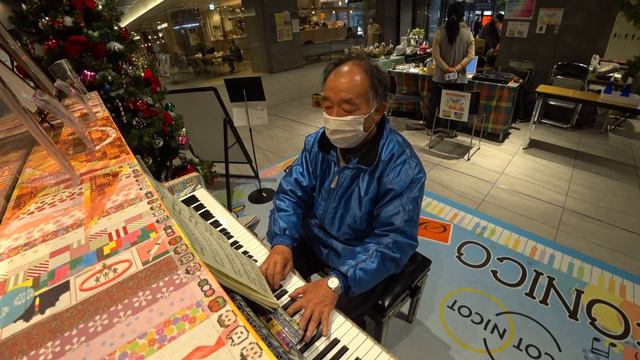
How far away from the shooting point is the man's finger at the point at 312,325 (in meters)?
0.94

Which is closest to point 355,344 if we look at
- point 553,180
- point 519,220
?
point 519,220

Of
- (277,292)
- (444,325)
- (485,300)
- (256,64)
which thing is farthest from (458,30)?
(256,64)

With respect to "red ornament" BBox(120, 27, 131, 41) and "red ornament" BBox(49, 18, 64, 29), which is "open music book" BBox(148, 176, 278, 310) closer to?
"red ornament" BBox(49, 18, 64, 29)

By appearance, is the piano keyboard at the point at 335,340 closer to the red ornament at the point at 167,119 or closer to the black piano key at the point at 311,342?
the black piano key at the point at 311,342

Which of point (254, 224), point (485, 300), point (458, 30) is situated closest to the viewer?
point (485, 300)

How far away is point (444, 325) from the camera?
1898mm

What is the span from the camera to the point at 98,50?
7.70ft

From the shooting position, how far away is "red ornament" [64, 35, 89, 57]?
2.21m

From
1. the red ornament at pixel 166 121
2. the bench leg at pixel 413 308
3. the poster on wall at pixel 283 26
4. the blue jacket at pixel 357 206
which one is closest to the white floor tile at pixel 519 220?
the bench leg at pixel 413 308

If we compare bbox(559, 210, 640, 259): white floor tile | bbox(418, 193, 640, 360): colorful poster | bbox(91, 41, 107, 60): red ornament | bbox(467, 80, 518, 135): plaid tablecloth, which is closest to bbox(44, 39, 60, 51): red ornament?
bbox(91, 41, 107, 60): red ornament

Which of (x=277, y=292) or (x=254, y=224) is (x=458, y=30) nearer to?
(x=254, y=224)

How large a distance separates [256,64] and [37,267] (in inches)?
418

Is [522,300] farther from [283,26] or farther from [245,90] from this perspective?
[283,26]

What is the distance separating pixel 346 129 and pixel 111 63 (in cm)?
236
